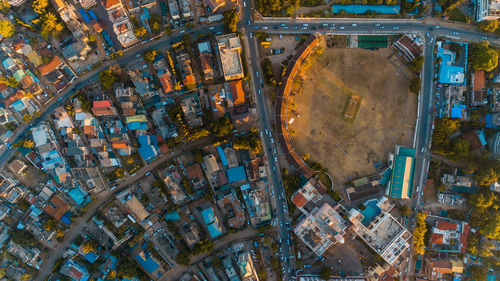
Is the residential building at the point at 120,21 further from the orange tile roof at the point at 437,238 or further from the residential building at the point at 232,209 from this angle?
the orange tile roof at the point at 437,238

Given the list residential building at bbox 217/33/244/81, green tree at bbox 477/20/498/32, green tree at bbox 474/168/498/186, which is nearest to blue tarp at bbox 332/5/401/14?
green tree at bbox 477/20/498/32

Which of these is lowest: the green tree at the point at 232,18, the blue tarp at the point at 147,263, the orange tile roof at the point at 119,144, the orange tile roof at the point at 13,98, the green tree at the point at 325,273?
the green tree at the point at 325,273

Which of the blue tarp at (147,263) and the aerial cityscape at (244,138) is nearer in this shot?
the aerial cityscape at (244,138)

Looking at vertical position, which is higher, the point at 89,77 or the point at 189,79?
the point at 89,77

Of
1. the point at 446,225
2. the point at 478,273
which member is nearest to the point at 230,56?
the point at 446,225

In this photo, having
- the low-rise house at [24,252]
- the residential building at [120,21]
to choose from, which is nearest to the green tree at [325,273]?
the low-rise house at [24,252]

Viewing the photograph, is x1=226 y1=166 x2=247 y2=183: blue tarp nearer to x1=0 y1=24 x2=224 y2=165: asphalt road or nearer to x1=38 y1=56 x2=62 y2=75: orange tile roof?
x1=0 y1=24 x2=224 y2=165: asphalt road

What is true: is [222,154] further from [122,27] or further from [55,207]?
[55,207]
